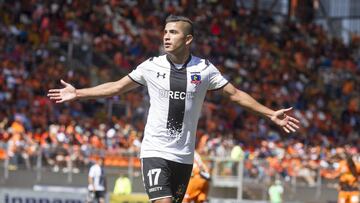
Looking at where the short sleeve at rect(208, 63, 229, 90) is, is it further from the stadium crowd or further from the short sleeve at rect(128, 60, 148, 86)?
the stadium crowd

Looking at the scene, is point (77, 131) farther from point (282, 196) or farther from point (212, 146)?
point (282, 196)

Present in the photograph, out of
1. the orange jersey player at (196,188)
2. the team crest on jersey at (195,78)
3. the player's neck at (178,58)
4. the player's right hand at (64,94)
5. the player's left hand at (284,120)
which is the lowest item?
the orange jersey player at (196,188)

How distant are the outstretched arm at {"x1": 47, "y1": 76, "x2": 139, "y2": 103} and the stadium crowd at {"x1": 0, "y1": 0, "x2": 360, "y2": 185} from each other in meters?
13.2

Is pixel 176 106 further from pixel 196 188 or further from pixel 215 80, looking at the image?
pixel 196 188

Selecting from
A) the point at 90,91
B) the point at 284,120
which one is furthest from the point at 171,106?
the point at 284,120

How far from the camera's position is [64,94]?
8.40 meters

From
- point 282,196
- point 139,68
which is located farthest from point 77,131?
point 139,68

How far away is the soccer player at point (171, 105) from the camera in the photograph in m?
8.41

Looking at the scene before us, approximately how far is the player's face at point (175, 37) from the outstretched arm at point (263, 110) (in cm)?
60

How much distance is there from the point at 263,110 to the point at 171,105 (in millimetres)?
836

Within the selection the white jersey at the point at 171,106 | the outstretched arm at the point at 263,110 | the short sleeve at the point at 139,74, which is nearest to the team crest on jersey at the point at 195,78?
the white jersey at the point at 171,106

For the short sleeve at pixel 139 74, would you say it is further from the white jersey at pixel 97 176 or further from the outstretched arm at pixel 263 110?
the white jersey at pixel 97 176

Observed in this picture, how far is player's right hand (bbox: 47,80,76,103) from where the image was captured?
8.32 m

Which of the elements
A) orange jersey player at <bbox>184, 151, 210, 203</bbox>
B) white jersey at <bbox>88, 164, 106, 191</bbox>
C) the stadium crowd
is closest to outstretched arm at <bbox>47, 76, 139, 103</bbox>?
orange jersey player at <bbox>184, 151, 210, 203</bbox>
